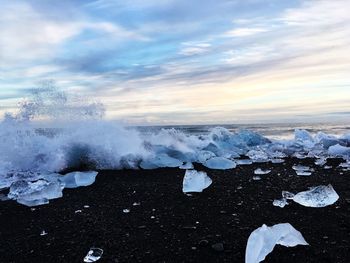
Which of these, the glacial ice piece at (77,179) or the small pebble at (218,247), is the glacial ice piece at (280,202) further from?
the glacial ice piece at (77,179)

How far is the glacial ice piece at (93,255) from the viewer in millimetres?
2222

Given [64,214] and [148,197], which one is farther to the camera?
[148,197]

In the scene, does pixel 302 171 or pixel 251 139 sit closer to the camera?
pixel 302 171

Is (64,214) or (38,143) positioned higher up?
(38,143)

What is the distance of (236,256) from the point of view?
221 centimetres

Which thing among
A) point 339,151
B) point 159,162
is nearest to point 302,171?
point 159,162

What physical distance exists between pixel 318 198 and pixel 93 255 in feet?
6.14

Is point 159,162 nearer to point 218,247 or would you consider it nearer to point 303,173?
point 303,173

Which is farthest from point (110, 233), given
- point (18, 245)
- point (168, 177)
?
point (168, 177)

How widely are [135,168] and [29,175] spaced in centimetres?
140

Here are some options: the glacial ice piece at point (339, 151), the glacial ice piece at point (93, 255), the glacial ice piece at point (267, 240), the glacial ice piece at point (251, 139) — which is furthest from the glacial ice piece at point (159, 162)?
the glacial ice piece at point (251, 139)

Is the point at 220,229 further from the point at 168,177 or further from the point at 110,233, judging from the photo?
the point at 168,177

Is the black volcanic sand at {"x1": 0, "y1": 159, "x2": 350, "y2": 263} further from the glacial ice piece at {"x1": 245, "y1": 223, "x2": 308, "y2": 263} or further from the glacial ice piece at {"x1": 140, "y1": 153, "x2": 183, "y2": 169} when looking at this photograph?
the glacial ice piece at {"x1": 140, "y1": 153, "x2": 183, "y2": 169}

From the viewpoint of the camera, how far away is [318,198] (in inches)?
122
